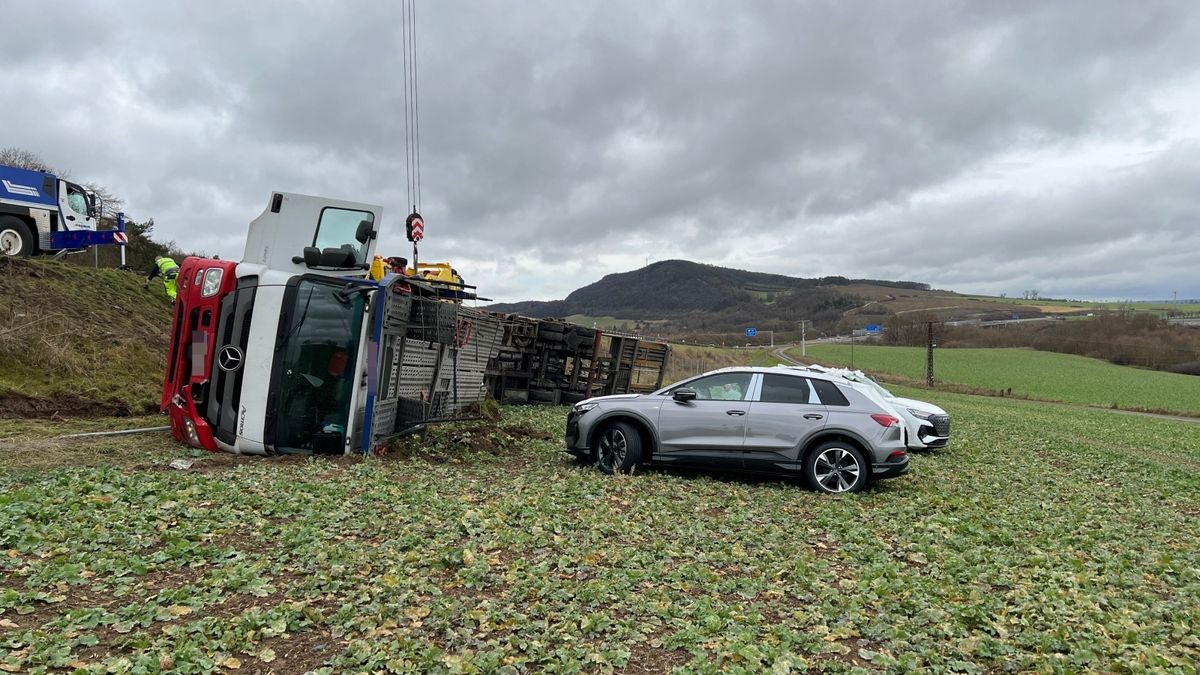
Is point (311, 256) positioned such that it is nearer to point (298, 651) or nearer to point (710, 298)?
point (298, 651)

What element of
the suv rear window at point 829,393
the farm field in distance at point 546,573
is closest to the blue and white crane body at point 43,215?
the farm field in distance at point 546,573

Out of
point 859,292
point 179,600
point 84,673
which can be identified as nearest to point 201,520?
point 179,600

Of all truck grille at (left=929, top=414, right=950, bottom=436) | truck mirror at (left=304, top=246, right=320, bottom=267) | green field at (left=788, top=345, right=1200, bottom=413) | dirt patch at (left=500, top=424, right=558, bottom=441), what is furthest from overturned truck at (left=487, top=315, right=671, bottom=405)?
green field at (left=788, top=345, right=1200, bottom=413)

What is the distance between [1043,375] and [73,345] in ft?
177

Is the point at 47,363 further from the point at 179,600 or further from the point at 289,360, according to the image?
the point at 179,600

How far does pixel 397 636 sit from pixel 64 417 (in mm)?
10493

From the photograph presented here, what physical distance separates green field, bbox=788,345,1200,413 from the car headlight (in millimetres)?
38873

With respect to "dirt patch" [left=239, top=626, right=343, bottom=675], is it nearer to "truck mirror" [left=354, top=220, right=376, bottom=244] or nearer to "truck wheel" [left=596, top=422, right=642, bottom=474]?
Answer: "truck wheel" [left=596, top=422, right=642, bottom=474]

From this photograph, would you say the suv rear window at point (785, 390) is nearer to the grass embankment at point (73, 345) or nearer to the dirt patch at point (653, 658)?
the dirt patch at point (653, 658)

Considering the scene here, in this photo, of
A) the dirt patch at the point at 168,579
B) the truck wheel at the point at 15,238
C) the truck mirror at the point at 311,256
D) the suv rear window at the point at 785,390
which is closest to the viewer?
the dirt patch at the point at 168,579

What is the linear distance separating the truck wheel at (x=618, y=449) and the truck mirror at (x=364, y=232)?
4301mm

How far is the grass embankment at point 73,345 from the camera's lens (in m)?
11.8

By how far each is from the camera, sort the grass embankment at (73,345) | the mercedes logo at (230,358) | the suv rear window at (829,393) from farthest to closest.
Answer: the grass embankment at (73,345)
the suv rear window at (829,393)
the mercedes logo at (230,358)

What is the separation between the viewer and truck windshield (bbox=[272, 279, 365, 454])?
8.66 metres
